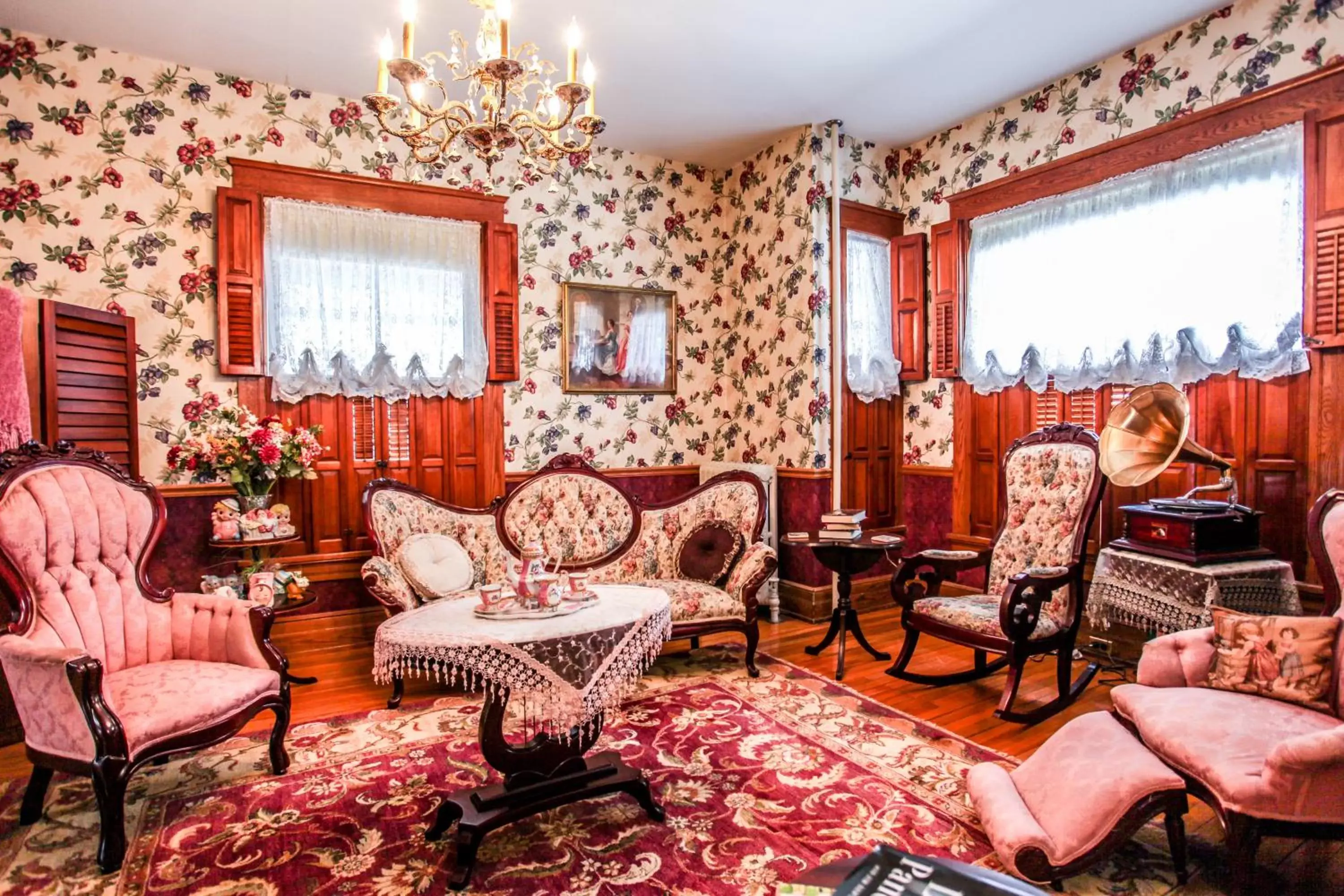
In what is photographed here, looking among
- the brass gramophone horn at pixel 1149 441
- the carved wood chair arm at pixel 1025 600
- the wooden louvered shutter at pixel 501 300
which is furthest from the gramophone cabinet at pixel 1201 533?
the wooden louvered shutter at pixel 501 300

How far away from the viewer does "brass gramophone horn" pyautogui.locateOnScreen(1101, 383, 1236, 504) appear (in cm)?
318

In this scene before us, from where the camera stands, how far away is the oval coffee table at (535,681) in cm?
218

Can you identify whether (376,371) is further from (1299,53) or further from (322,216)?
(1299,53)

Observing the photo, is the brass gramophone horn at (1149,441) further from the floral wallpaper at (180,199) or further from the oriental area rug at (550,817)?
the floral wallpaper at (180,199)

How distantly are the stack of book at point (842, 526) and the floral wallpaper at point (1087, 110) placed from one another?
1.48 meters

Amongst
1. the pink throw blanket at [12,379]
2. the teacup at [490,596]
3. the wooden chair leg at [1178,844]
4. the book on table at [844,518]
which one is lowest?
the wooden chair leg at [1178,844]

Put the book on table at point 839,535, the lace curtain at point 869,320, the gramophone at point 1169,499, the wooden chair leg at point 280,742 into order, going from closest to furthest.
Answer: the wooden chair leg at point 280,742
the gramophone at point 1169,499
the book on table at point 839,535
the lace curtain at point 869,320

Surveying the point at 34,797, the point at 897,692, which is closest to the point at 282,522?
the point at 34,797

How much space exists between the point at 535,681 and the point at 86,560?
6.31ft

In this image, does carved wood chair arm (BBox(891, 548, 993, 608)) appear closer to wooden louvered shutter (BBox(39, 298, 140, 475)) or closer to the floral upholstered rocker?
the floral upholstered rocker

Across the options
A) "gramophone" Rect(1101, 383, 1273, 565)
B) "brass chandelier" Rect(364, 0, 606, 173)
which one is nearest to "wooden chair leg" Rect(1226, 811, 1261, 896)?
"gramophone" Rect(1101, 383, 1273, 565)

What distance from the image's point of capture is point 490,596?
2.52 m

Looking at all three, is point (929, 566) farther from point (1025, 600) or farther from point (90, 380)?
point (90, 380)

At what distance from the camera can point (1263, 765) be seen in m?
1.86
